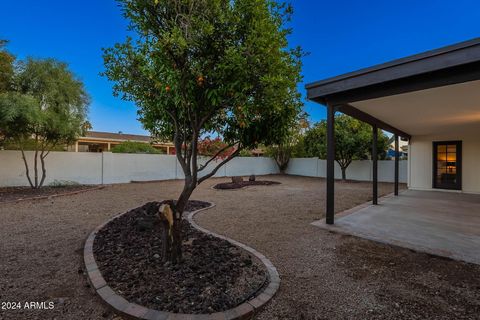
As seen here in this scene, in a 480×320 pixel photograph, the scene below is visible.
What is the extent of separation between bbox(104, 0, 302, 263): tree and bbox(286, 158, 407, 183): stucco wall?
42.7 feet

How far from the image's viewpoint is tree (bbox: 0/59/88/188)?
661 cm

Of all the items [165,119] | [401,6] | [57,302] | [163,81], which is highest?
[401,6]

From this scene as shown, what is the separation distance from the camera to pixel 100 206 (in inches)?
243

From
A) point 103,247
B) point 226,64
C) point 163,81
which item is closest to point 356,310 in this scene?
point 226,64

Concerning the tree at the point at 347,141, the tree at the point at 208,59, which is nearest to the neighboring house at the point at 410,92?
the tree at the point at 208,59

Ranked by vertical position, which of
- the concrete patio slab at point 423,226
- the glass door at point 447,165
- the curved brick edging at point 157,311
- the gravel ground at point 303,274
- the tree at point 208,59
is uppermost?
the tree at point 208,59

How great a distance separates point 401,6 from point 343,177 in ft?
28.5

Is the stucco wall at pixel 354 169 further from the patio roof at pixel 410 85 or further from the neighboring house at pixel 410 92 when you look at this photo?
the patio roof at pixel 410 85

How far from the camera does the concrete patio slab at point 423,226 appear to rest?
346cm

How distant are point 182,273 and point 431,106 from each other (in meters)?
5.74

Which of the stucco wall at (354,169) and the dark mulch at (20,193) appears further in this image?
the stucco wall at (354,169)

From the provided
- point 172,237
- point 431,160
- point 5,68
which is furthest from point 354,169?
point 5,68

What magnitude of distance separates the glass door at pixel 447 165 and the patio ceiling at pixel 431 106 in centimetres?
290

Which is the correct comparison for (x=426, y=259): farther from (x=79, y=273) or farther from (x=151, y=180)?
(x=151, y=180)
